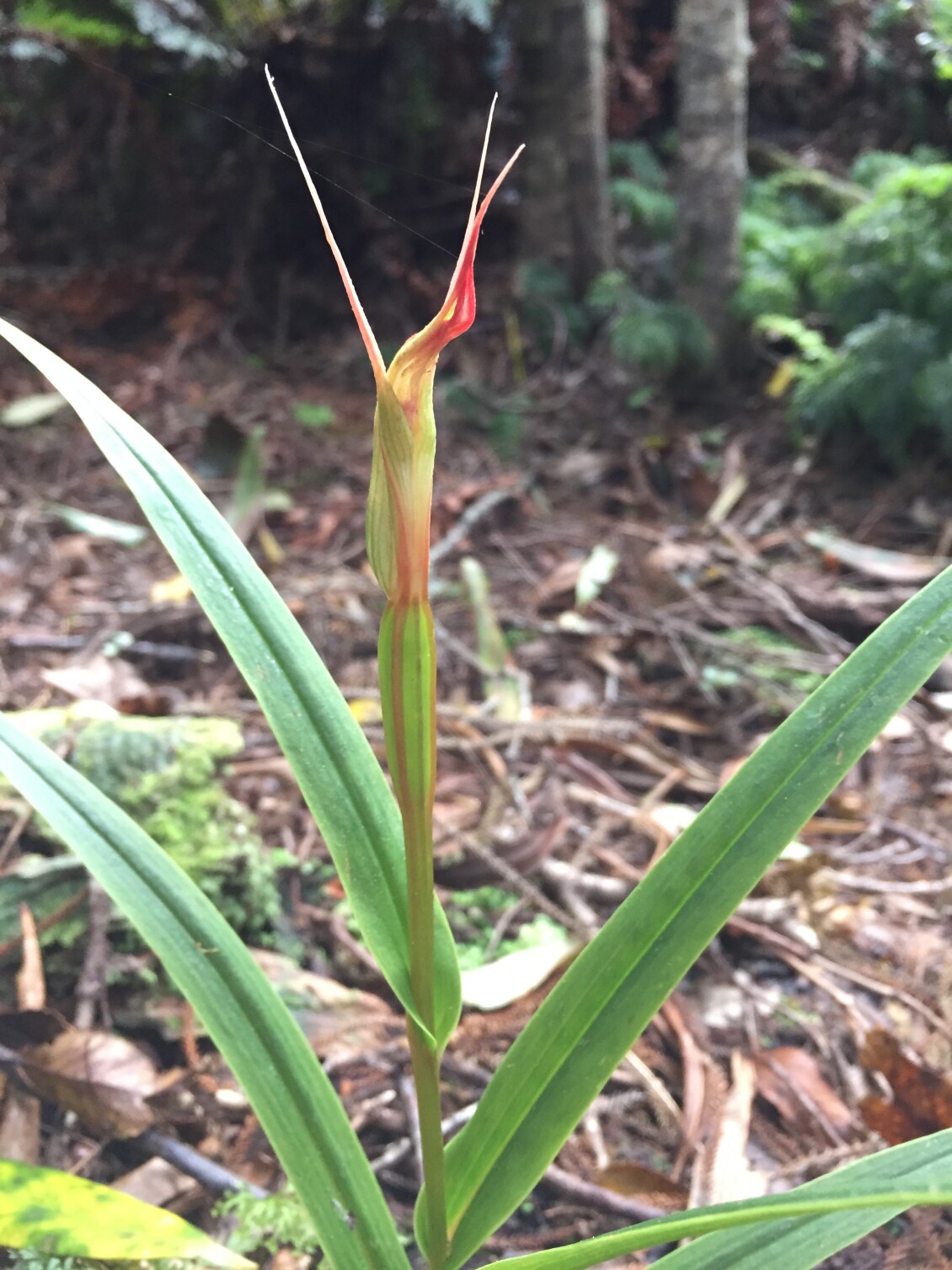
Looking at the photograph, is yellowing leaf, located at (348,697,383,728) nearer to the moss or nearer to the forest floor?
the forest floor

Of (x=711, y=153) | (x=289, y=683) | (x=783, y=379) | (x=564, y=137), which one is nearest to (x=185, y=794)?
(x=289, y=683)

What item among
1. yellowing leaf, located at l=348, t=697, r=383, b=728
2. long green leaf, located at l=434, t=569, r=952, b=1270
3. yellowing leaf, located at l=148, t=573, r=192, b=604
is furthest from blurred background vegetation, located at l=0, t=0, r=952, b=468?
long green leaf, located at l=434, t=569, r=952, b=1270

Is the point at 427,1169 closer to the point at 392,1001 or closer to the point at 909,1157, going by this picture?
the point at 909,1157

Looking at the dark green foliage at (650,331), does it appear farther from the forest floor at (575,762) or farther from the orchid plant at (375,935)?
the orchid plant at (375,935)

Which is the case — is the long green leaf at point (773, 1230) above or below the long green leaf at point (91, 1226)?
above

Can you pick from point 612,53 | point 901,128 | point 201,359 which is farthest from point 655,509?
point 901,128

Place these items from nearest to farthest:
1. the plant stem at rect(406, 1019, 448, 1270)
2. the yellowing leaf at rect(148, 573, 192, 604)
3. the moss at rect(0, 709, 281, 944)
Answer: the plant stem at rect(406, 1019, 448, 1270) → the moss at rect(0, 709, 281, 944) → the yellowing leaf at rect(148, 573, 192, 604)

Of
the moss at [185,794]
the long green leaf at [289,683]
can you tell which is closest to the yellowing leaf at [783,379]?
the moss at [185,794]
